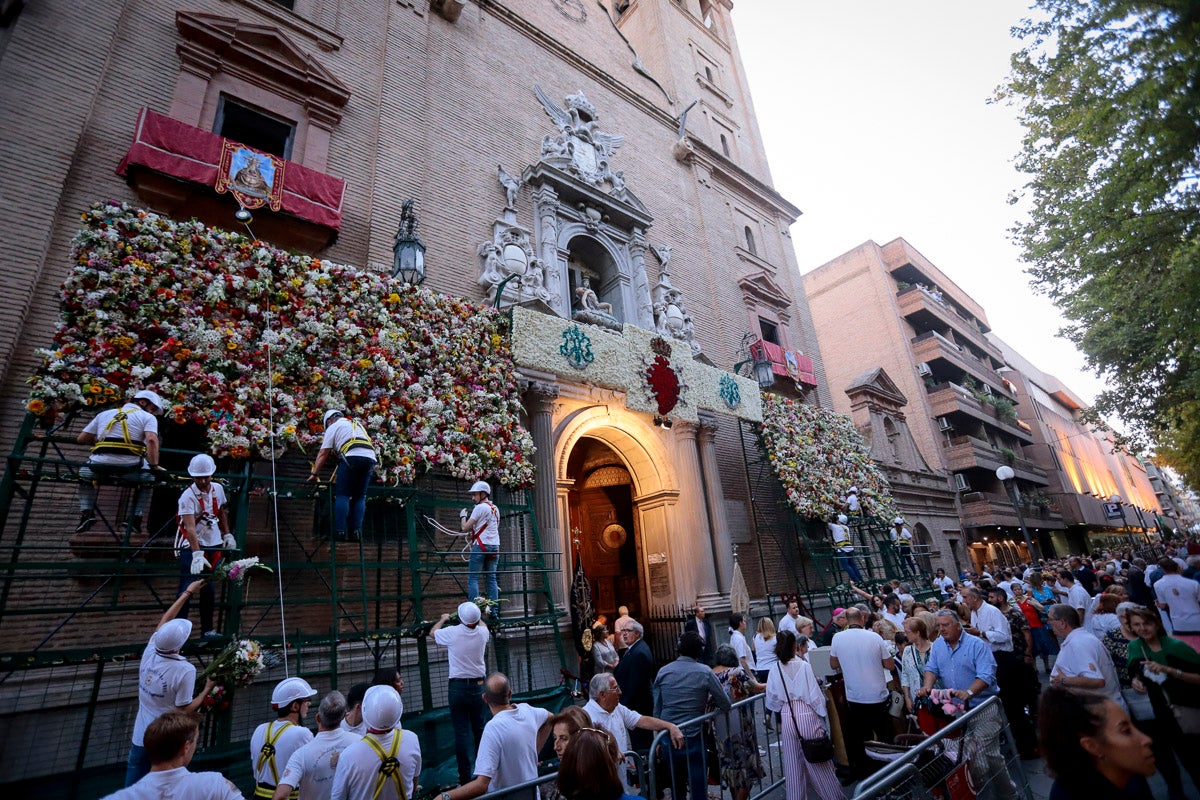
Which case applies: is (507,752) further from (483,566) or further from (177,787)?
(483,566)

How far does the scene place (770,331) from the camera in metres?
21.2

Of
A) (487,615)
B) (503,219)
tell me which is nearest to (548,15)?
(503,219)

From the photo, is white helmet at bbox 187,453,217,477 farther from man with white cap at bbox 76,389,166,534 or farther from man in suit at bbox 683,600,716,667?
man in suit at bbox 683,600,716,667

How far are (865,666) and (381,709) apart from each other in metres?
4.78

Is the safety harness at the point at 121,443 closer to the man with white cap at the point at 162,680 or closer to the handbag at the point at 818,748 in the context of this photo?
the man with white cap at the point at 162,680

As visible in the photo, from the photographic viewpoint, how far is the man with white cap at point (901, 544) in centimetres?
1827

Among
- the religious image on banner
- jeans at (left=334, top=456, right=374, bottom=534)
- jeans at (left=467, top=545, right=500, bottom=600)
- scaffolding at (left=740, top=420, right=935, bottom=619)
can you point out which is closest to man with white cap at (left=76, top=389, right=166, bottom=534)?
jeans at (left=334, top=456, right=374, bottom=534)

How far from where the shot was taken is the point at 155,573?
248 inches

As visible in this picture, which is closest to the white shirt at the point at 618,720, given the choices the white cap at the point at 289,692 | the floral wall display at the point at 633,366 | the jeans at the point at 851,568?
the white cap at the point at 289,692

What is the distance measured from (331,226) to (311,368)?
9.90ft

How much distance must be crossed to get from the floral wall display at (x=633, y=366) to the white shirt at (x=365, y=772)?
8329 mm

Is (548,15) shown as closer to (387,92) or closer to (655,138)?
(655,138)

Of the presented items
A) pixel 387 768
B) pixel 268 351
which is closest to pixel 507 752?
pixel 387 768

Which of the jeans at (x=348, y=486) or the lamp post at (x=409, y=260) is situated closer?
the jeans at (x=348, y=486)
